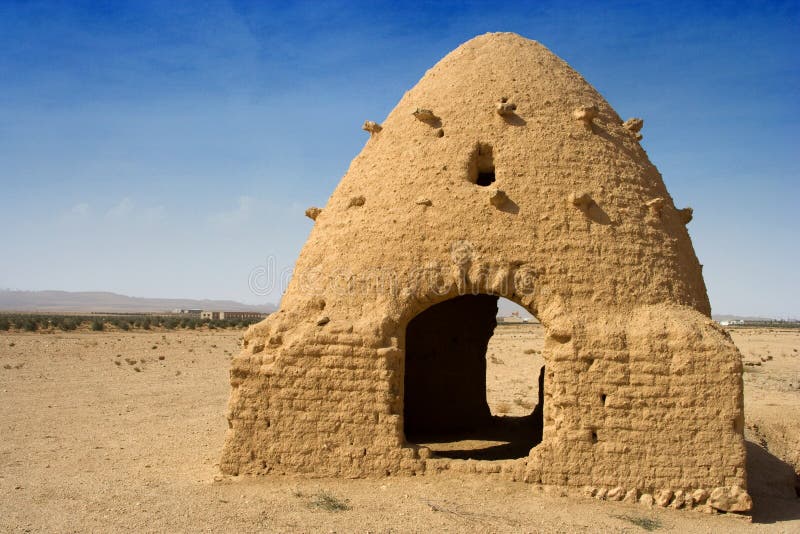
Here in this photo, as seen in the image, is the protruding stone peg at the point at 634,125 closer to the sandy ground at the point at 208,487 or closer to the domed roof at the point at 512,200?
the domed roof at the point at 512,200

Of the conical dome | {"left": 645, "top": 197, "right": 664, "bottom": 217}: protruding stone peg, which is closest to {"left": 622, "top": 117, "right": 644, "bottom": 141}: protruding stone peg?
the conical dome

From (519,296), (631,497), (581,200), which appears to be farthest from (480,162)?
(631,497)

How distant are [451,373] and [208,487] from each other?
5.34m

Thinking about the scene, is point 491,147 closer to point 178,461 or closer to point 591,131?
point 591,131

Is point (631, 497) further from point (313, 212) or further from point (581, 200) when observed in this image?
point (313, 212)

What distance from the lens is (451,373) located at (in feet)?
40.9

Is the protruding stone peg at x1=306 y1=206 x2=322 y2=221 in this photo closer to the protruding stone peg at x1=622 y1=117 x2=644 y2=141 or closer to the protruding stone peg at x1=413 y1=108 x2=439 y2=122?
the protruding stone peg at x1=413 y1=108 x2=439 y2=122

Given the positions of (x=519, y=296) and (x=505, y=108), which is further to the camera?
(x=505, y=108)

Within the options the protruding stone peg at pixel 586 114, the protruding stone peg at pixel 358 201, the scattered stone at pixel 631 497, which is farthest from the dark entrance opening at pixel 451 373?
the scattered stone at pixel 631 497

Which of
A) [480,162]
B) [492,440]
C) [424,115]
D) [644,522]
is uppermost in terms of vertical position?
[424,115]

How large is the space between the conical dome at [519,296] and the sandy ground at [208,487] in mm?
425

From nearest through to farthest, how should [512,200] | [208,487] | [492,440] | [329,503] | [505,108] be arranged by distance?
[329,503] → [208,487] → [512,200] → [505,108] → [492,440]

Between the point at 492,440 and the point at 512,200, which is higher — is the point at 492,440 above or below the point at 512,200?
below

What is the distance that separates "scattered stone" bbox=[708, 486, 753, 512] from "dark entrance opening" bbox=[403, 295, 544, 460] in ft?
14.4
